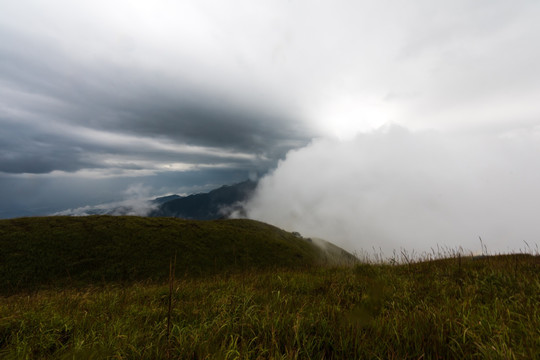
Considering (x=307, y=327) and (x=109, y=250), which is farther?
(x=109, y=250)

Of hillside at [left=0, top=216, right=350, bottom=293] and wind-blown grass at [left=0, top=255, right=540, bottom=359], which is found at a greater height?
wind-blown grass at [left=0, top=255, right=540, bottom=359]

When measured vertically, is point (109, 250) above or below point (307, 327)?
below

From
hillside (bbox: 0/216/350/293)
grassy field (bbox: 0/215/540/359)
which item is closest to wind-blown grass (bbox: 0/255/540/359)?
grassy field (bbox: 0/215/540/359)

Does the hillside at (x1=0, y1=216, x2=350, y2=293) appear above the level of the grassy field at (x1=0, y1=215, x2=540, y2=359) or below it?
below

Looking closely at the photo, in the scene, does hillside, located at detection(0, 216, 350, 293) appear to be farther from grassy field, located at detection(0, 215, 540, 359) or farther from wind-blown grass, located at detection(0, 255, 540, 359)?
grassy field, located at detection(0, 215, 540, 359)

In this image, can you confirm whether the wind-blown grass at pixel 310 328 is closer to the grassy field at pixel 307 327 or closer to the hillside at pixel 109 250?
the grassy field at pixel 307 327

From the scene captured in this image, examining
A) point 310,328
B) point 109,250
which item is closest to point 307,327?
point 310,328

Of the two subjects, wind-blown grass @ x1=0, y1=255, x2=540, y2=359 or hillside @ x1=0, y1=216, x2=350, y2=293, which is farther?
hillside @ x1=0, y1=216, x2=350, y2=293

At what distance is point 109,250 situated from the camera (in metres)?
56.1

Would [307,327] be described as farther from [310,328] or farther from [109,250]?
[109,250]

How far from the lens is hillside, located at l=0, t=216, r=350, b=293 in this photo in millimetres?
46688

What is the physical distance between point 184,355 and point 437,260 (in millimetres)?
10545

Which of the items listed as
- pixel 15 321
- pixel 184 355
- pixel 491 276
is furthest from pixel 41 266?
pixel 491 276

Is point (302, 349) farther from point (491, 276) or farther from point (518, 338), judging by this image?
point (491, 276)
